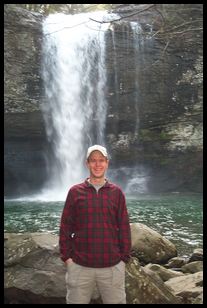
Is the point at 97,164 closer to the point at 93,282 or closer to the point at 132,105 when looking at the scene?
the point at 93,282

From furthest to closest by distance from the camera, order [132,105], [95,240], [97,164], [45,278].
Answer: [132,105] < [45,278] < [97,164] < [95,240]

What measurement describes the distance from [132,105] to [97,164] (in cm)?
1808

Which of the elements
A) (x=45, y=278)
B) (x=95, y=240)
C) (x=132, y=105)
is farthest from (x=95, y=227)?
(x=132, y=105)

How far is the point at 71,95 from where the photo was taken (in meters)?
21.4

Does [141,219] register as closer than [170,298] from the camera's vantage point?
No

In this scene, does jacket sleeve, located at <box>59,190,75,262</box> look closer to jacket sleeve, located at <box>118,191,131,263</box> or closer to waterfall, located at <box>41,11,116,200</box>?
jacket sleeve, located at <box>118,191,131,263</box>

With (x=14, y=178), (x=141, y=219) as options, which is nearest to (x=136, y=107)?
(x=14, y=178)

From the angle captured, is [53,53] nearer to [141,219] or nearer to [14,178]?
[14,178]

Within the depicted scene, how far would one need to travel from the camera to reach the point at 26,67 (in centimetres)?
1953

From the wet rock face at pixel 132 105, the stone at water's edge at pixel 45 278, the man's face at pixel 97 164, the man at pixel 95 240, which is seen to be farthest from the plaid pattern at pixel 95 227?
the wet rock face at pixel 132 105

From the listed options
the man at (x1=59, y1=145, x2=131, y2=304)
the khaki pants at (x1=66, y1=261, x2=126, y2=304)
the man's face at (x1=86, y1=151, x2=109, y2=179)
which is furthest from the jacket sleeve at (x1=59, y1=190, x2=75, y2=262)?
the man's face at (x1=86, y1=151, x2=109, y2=179)

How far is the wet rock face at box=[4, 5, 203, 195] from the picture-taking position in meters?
19.6

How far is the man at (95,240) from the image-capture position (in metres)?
3.39
